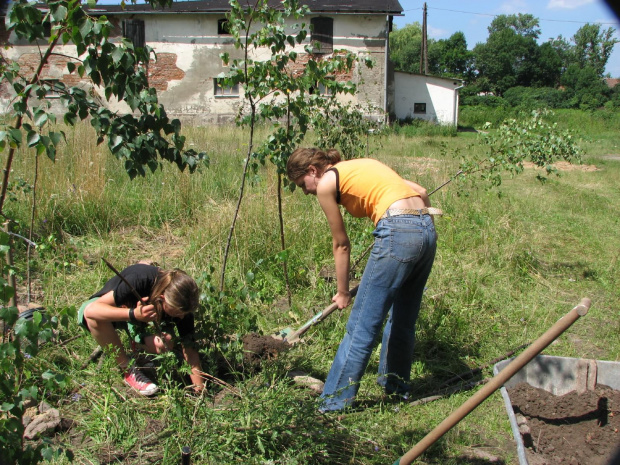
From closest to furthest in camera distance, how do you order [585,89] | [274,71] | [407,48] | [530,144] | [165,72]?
[274,71] < [530,144] < [165,72] < [585,89] < [407,48]

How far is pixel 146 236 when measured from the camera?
19.1ft

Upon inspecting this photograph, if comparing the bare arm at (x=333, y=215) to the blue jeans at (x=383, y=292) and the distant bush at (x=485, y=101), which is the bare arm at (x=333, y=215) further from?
the distant bush at (x=485, y=101)

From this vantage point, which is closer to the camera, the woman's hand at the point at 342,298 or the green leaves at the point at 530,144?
the woman's hand at the point at 342,298

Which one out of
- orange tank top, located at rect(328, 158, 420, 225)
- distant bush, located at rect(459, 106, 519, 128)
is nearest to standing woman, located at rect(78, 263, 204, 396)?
orange tank top, located at rect(328, 158, 420, 225)

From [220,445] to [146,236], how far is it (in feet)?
12.5

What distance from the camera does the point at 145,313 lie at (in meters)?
2.88

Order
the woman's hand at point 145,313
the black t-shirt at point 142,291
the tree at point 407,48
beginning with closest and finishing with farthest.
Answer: the woman's hand at point 145,313 → the black t-shirt at point 142,291 → the tree at point 407,48

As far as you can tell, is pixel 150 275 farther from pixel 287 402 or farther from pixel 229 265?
pixel 229 265

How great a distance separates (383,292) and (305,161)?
2.77ft

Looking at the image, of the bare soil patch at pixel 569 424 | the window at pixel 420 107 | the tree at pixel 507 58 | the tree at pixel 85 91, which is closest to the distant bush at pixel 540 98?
the tree at pixel 507 58

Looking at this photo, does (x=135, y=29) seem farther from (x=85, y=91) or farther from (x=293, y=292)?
(x=85, y=91)

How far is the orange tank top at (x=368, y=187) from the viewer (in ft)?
9.37

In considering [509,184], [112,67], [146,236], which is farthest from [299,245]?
[509,184]

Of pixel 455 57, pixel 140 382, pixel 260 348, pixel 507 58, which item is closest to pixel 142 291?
pixel 140 382
